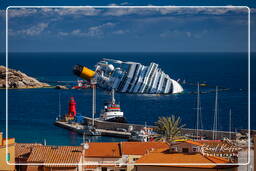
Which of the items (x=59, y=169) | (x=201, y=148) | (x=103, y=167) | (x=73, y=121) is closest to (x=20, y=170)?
(x=59, y=169)

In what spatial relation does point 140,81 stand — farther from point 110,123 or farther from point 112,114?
point 110,123

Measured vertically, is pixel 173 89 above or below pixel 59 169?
above

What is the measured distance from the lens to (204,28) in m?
7.09

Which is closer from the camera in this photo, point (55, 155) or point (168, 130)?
point (55, 155)

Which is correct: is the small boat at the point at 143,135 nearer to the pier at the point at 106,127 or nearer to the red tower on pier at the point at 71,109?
the pier at the point at 106,127

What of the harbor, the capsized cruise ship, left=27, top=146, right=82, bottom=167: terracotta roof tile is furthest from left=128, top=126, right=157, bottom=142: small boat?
left=27, top=146, right=82, bottom=167: terracotta roof tile

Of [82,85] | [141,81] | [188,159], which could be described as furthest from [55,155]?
[141,81]

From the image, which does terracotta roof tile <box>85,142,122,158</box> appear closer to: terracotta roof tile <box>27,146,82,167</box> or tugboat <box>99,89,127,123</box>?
terracotta roof tile <box>27,146,82,167</box>

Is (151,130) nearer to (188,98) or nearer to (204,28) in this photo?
(188,98)

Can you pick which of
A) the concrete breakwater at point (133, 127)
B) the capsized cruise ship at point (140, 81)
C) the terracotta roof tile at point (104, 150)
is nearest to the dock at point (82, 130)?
the concrete breakwater at point (133, 127)

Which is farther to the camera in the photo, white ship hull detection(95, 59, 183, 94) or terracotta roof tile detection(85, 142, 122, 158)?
white ship hull detection(95, 59, 183, 94)

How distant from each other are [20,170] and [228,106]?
12987 millimetres

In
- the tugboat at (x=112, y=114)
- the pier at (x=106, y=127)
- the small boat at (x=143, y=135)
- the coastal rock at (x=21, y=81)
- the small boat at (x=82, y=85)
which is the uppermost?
the small boat at (x=82, y=85)

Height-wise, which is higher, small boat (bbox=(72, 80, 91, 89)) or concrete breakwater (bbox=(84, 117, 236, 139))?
small boat (bbox=(72, 80, 91, 89))
